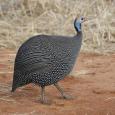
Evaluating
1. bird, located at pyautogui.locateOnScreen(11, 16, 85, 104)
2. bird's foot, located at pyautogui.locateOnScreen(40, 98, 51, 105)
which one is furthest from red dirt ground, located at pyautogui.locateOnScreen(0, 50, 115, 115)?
bird, located at pyautogui.locateOnScreen(11, 16, 85, 104)

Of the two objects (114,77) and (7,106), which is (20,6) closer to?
(114,77)

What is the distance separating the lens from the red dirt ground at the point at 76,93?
522cm

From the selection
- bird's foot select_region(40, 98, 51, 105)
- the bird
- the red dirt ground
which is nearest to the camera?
the red dirt ground

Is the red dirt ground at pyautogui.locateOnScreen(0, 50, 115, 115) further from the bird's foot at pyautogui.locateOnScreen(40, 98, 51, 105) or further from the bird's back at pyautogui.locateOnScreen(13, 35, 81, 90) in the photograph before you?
the bird's back at pyautogui.locateOnScreen(13, 35, 81, 90)

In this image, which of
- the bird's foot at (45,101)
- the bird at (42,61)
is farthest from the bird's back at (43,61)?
the bird's foot at (45,101)

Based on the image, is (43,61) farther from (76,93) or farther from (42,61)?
(76,93)

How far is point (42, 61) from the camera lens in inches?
213

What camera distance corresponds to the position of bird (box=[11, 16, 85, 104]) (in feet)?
17.7

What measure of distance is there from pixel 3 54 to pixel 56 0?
218 cm

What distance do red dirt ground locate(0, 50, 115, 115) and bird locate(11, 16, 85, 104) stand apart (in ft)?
0.62

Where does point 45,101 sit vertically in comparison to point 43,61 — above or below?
below

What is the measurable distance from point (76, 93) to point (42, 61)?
74cm

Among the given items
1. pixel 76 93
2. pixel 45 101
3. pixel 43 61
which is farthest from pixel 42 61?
pixel 76 93

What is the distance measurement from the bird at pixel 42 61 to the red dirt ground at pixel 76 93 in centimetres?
19
